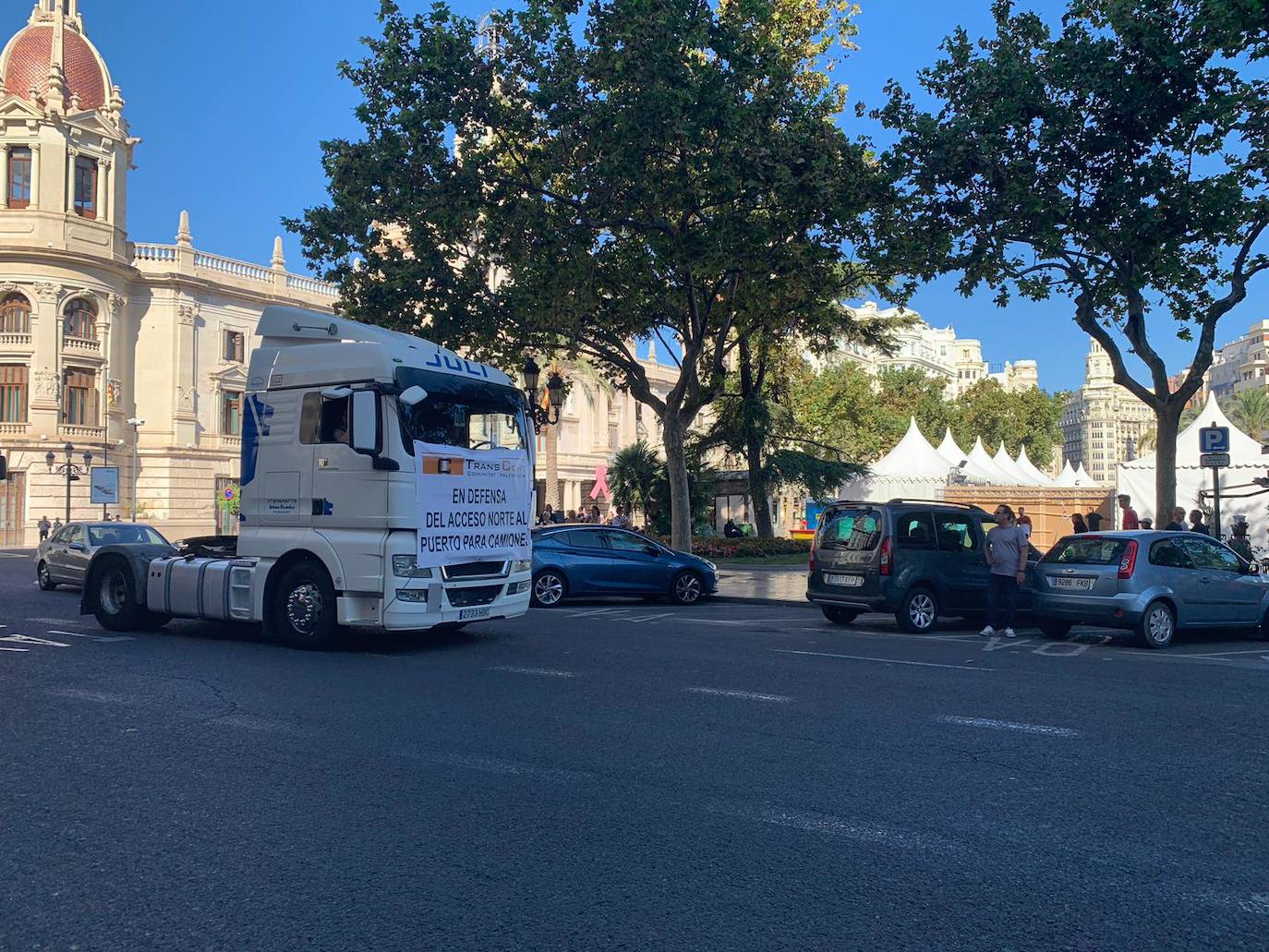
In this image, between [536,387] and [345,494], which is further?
[536,387]

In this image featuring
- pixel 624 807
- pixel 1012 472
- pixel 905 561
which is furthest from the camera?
pixel 1012 472

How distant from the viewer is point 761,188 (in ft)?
67.9

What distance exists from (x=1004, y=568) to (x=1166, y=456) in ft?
16.3

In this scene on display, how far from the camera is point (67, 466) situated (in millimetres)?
45500

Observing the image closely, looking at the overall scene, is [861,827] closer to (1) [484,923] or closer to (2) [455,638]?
(1) [484,923]

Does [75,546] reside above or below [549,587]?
above

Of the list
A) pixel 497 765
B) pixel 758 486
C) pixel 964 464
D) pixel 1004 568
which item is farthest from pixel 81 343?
pixel 497 765

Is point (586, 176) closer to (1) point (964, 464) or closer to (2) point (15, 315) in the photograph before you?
(1) point (964, 464)

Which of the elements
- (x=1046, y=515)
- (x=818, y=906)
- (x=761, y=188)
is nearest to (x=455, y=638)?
(x=818, y=906)

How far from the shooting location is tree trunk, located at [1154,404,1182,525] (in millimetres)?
17453

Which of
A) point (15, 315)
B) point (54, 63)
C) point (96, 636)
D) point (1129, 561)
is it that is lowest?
point (96, 636)

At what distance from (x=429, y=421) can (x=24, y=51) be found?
52924 mm

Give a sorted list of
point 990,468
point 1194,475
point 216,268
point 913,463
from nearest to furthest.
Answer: point 1194,475, point 913,463, point 990,468, point 216,268

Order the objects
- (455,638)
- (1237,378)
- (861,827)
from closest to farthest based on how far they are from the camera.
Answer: (861,827) < (455,638) < (1237,378)
